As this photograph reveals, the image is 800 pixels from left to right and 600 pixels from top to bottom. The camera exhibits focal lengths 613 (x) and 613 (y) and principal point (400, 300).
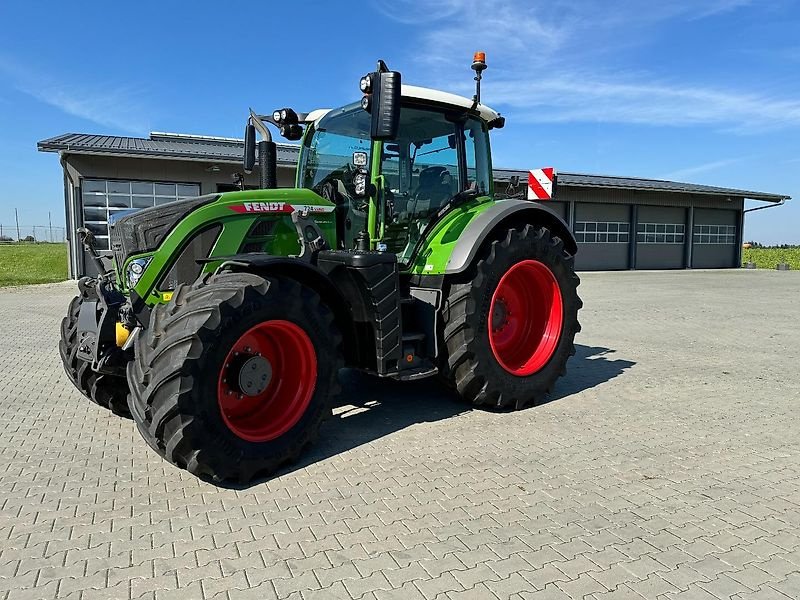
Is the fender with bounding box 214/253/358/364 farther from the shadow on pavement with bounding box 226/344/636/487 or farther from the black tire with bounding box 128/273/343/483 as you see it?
the shadow on pavement with bounding box 226/344/636/487

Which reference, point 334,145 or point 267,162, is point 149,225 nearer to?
point 267,162

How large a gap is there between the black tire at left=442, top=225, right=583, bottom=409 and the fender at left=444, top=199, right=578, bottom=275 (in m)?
0.15

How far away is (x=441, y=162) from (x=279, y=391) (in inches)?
97.2

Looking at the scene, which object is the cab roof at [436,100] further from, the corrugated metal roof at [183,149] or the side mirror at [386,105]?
the corrugated metal roof at [183,149]

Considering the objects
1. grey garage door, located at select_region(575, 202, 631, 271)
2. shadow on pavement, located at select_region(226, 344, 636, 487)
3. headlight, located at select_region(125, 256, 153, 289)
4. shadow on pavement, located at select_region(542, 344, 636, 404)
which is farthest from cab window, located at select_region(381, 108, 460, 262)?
grey garage door, located at select_region(575, 202, 631, 271)

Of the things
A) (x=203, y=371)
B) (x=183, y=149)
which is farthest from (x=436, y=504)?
(x=183, y=149)

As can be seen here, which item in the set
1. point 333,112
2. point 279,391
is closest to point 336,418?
point 279,391

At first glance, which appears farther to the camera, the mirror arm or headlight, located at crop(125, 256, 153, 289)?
the mirror arm

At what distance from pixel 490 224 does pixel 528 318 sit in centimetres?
124

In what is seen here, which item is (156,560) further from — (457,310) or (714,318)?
(714,318)

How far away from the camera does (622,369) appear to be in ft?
22.1

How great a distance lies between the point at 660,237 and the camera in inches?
1086

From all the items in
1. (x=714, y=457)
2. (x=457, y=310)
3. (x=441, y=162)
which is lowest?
(x=714, y=457)

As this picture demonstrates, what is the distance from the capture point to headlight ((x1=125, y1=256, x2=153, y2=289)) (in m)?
4.00
